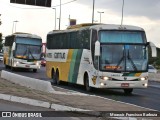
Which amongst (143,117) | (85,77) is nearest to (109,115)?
(143,117)

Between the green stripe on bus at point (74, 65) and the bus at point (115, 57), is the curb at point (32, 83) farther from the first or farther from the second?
the green stripe on bus at point (74, 65)

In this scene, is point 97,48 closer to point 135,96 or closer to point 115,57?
point 115,57

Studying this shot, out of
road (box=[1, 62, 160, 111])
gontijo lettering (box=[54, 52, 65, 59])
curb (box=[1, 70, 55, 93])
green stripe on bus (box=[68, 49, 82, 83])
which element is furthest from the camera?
gontijo lettering (box=[54, 52, 65, 59])

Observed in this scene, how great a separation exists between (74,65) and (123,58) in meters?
4.80

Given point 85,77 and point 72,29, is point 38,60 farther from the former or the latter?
point 85,77

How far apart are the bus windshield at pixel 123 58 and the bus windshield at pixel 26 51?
72.7 ft

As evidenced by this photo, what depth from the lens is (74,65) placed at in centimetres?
2652

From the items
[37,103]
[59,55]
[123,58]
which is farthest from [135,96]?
[37,103]

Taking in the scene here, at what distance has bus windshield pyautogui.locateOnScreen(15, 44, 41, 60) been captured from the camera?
4394 cm

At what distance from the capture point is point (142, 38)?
22938 millimetres

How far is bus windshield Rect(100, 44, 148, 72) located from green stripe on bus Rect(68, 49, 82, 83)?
10.3 feet

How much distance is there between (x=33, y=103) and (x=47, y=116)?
9.12 ft

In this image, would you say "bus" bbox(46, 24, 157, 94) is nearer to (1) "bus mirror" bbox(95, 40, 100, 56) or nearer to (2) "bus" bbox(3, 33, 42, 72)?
(1) "bus mirror" bbox(95, 40, 100, 56)

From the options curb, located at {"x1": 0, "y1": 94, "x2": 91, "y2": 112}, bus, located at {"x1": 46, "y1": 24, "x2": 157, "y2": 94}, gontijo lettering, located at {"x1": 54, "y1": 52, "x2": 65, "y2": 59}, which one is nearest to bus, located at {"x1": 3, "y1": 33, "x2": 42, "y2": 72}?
gontijo lettering, located at {"x1": 54, "y1": 52, "x2": 65, "y2": 59}
